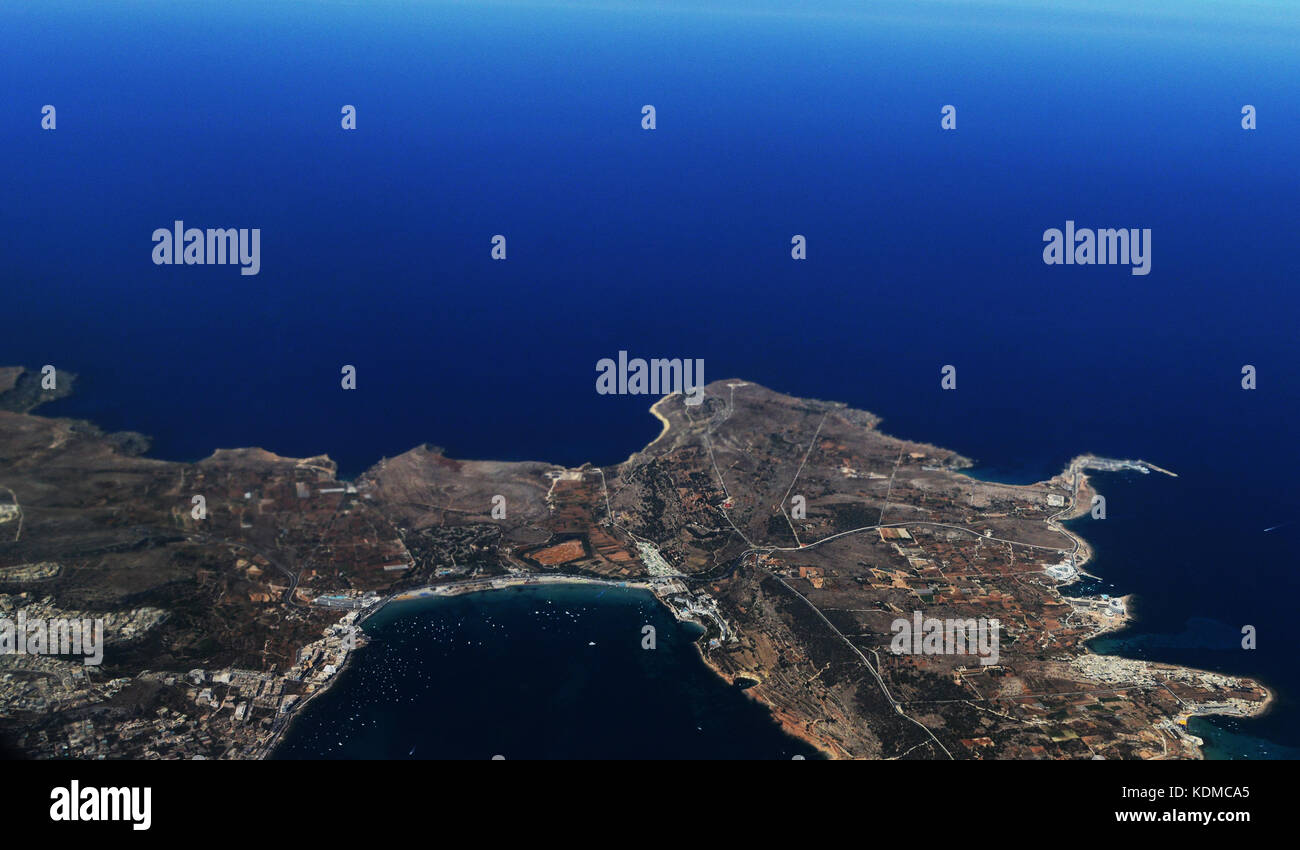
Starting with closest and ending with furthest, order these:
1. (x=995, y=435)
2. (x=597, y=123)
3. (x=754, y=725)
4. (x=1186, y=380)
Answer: (x=754, y=725) → (x=995, y=435) → (x=1186, y=380) → (x=597, y=123)

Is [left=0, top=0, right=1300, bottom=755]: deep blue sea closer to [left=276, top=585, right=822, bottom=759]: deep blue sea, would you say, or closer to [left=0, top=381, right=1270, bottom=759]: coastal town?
[left=0, top=381, right=1270, bottom=759]: coastal town

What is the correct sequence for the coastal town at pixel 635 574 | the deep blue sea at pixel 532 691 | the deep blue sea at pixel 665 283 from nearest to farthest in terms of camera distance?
the deep blue sea at pixel 532 691 → the coastal town at pixel 635 574 → the deep blue sea at pixel 665 283

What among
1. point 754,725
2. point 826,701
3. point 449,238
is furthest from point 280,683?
point 449,238

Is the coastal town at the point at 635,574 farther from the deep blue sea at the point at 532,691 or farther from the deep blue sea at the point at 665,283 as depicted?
the deep blue sea at the point at 665,283

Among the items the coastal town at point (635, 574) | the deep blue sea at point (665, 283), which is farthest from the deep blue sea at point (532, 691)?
the deep blue sea at point (665, 283)

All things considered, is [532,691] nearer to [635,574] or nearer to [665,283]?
[635,574]

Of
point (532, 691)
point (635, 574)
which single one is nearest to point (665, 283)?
point (635, 574)
